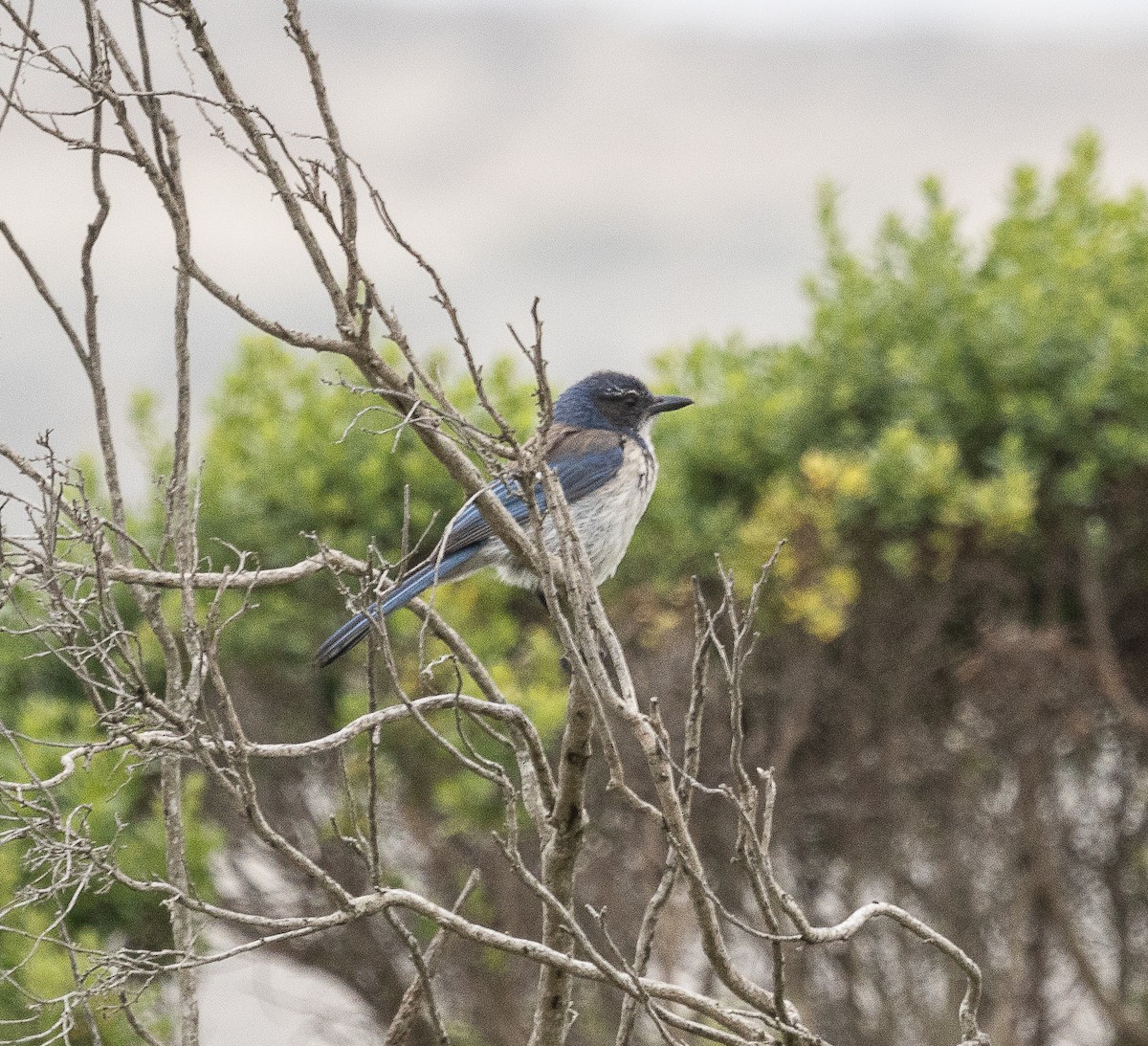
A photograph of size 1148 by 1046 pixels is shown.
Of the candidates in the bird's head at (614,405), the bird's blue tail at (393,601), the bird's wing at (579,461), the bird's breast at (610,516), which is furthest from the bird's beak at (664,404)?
the bird's blue tail at (393,601)

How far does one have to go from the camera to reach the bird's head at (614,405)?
19.8ft

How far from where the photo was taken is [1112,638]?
7621 millimetres

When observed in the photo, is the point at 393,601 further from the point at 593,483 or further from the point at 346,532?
the point at 346,532

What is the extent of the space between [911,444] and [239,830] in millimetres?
3410

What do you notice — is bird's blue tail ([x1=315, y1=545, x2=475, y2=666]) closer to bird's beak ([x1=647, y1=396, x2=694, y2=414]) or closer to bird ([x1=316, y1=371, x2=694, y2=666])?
bird ([x1=316, y1=371, x2=694, y2=666])

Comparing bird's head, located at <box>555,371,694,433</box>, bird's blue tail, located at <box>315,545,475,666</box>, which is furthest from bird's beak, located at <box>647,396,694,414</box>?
bird's blue tail, located at <box>315,545,475,666</box>

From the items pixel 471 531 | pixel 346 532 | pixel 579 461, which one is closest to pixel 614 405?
pixel 579 461

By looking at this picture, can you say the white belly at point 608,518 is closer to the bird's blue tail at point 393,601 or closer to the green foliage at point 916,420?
the bird's blue tail at point 393,601

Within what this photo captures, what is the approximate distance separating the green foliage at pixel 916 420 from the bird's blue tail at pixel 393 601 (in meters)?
2.20

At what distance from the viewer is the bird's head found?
6.03m

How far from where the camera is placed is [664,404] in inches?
234

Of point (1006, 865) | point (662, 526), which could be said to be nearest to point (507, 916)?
point (662, 526)

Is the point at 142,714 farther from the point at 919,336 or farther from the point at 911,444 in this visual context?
the point at 919,336

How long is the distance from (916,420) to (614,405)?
183 centimetres
